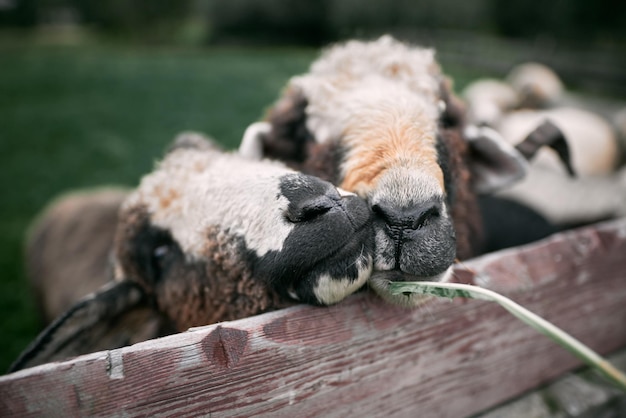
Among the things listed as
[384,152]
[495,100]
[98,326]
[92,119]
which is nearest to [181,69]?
[92,119]

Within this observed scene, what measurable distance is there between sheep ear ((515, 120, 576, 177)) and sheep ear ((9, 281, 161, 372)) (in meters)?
2.59

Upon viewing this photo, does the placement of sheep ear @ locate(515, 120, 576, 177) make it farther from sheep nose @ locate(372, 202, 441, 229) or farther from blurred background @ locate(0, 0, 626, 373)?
blurred background @ locate(0, 0, 626, 373)

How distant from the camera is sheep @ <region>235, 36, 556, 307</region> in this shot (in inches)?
74.2

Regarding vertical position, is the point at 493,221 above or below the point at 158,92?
above

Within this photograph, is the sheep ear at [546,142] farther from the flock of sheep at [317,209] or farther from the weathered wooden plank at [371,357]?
the weathered wooden plank at [371,357]

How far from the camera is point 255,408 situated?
5.55 feet

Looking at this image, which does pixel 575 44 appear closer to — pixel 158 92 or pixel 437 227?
pixel 158 92

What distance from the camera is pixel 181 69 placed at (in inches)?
657

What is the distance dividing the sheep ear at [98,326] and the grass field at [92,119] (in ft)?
7.53

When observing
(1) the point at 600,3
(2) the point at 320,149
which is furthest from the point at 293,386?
(1) the point at 600,3

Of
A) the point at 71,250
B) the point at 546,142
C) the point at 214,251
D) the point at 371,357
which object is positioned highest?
the point at 546,142

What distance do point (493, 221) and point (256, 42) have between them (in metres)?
27.3

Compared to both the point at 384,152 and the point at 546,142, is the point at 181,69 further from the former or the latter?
the point at 384,152

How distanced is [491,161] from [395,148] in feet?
4.16
